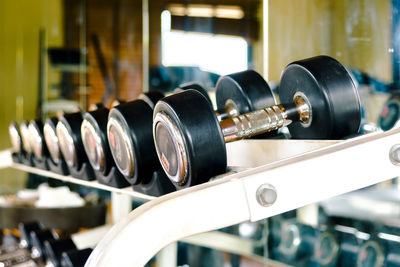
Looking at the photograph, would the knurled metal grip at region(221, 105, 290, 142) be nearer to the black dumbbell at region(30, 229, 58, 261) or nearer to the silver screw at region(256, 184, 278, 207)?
the silver screw at region(256, 184, 278, 207)

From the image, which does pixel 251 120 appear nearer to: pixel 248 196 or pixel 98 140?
pixel 248 196

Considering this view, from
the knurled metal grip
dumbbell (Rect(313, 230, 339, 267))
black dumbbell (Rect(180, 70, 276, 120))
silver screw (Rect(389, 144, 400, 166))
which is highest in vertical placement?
black dumbbell (Rect(180, 70, 276, 120))

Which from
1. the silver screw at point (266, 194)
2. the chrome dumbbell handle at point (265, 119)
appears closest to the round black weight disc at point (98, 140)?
the chrome dumbbell handle at point (265, 119)

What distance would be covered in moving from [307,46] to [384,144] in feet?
2.05

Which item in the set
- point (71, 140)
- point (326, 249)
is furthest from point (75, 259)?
point (326, 249)

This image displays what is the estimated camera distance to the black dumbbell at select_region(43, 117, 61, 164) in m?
1.11

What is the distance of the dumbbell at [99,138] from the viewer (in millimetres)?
864

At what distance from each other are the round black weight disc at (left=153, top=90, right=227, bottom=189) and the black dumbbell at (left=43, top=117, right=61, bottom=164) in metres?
0.58

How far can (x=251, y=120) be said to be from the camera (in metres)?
0.62

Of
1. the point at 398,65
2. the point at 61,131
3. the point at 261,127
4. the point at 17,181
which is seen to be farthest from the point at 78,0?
the point at 261,127

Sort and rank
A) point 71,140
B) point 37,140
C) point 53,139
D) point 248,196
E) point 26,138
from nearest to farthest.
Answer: point 248,196 → point 71,140 → point 53,139 → point 37,140 → point 26,138

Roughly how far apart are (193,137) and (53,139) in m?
0.65

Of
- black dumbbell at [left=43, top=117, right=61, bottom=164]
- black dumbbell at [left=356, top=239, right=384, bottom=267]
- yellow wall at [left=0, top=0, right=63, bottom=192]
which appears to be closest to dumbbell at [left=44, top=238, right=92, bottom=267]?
black dumbbell at [left=43, top=117, right=61, bottom=164]

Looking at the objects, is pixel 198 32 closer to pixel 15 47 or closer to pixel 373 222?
pixel 373 222
